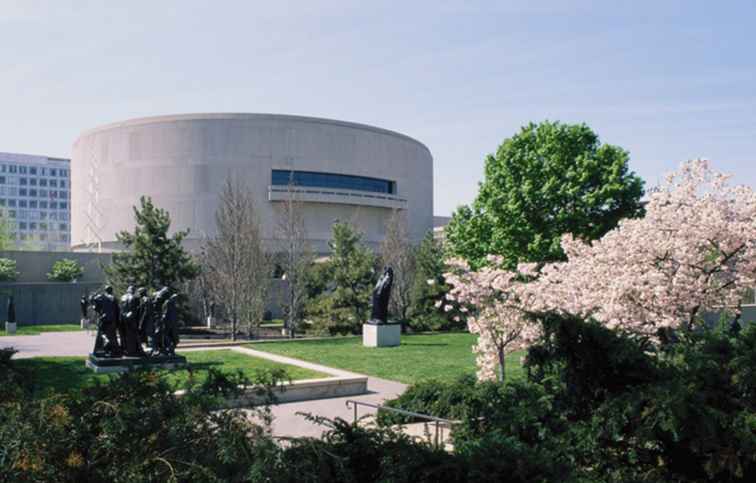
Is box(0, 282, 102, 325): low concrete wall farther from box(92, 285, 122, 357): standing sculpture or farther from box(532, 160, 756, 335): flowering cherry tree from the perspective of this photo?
box(532, 160, 756, 335): flowering cherry tree

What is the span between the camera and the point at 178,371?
1566 cm

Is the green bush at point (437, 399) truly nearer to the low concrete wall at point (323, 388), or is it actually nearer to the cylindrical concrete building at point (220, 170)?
the low concrete wall at point (323, 388)

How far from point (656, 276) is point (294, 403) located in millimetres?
7949

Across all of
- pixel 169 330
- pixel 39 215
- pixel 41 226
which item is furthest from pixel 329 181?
pixel 39 215

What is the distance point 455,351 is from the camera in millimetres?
23734

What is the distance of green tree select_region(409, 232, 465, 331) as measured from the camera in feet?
112

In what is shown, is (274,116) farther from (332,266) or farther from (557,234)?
(557,234)

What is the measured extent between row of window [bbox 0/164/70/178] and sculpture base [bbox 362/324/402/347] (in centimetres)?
14300

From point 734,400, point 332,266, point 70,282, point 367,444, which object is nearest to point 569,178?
point 332,266

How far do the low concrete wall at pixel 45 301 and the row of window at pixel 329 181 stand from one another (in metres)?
21.5

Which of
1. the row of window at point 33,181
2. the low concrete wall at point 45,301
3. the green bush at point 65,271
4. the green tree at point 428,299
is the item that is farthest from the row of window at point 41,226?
the green tree at point 428,299

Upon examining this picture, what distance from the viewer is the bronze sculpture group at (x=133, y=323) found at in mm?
17875

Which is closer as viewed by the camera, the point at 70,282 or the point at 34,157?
the point at 70,282

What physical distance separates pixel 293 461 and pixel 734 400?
15.8 ft
